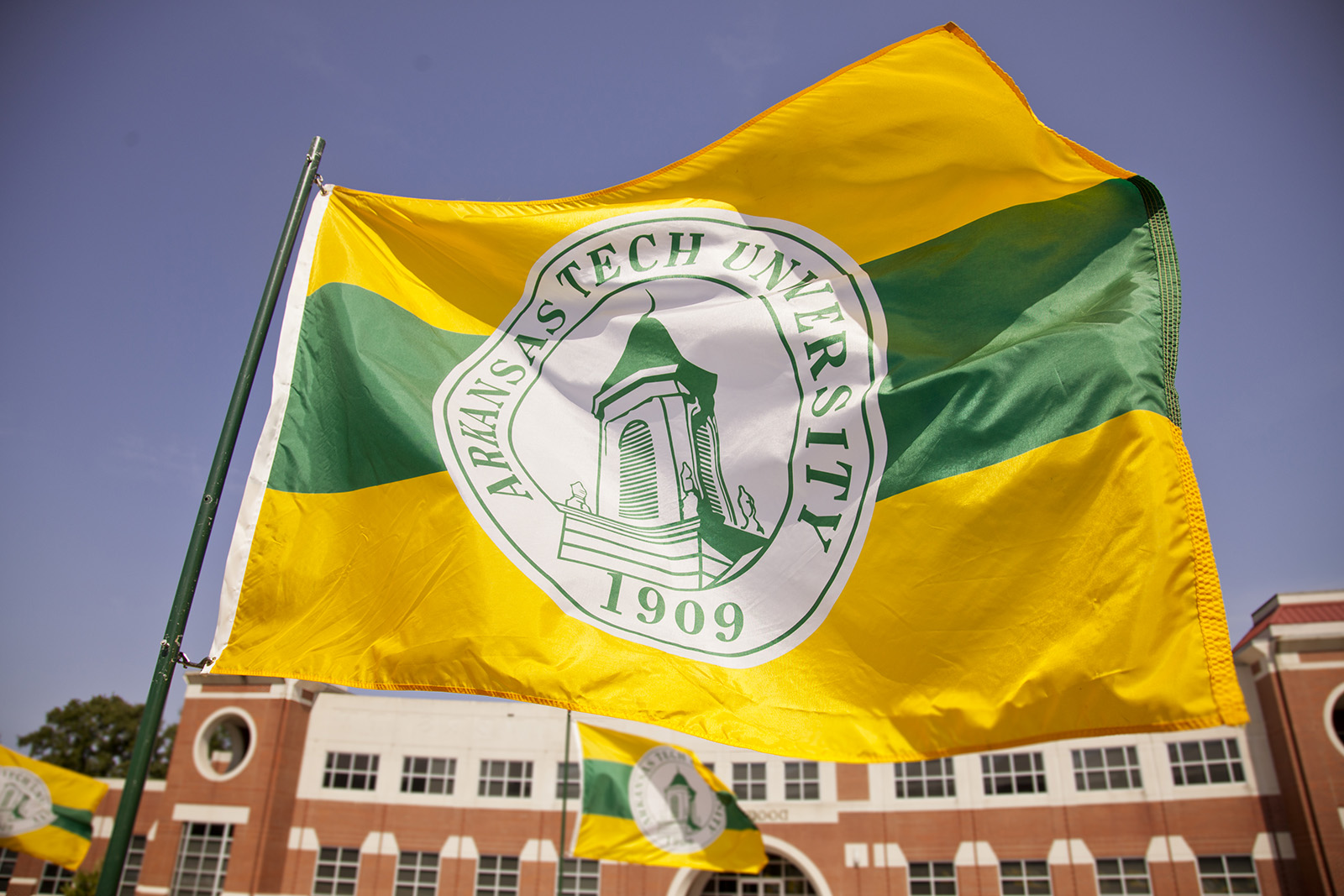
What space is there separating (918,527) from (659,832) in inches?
657

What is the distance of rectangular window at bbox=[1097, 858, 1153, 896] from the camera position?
29156 millimetres

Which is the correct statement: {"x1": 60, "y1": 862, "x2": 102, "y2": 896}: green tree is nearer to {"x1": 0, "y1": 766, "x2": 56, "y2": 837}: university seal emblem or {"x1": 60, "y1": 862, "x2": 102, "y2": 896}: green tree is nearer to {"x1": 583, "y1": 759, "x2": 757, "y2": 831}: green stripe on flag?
{"x1": 0, "y1": 766, "x2": 56, "y2": 837}: university seal emblem

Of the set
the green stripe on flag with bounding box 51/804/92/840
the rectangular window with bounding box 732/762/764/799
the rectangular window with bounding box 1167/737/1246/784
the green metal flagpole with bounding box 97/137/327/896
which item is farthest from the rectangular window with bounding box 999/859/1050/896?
the green metal flagpole with bounding box 97/137/327/896

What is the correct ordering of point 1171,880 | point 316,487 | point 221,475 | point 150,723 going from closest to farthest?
point 150,723 < point 221,475 < point 316,487 < point 1171,880

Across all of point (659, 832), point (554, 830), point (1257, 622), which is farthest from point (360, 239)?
point (1257, 622)

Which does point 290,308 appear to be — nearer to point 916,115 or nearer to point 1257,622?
point 916,115

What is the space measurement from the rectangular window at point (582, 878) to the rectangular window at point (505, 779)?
10.0 ft

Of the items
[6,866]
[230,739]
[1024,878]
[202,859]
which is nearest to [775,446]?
[1024,878]

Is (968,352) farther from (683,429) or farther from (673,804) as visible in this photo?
(673,804)

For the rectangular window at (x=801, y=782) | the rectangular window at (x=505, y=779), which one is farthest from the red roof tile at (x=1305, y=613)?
the rectangular window at (x=505, y=779)

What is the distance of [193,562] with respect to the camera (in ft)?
15.7

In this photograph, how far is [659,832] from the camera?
19.7 meters

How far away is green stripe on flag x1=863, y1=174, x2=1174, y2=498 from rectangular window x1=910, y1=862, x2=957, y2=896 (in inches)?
1193

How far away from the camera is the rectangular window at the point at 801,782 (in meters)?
33.1
